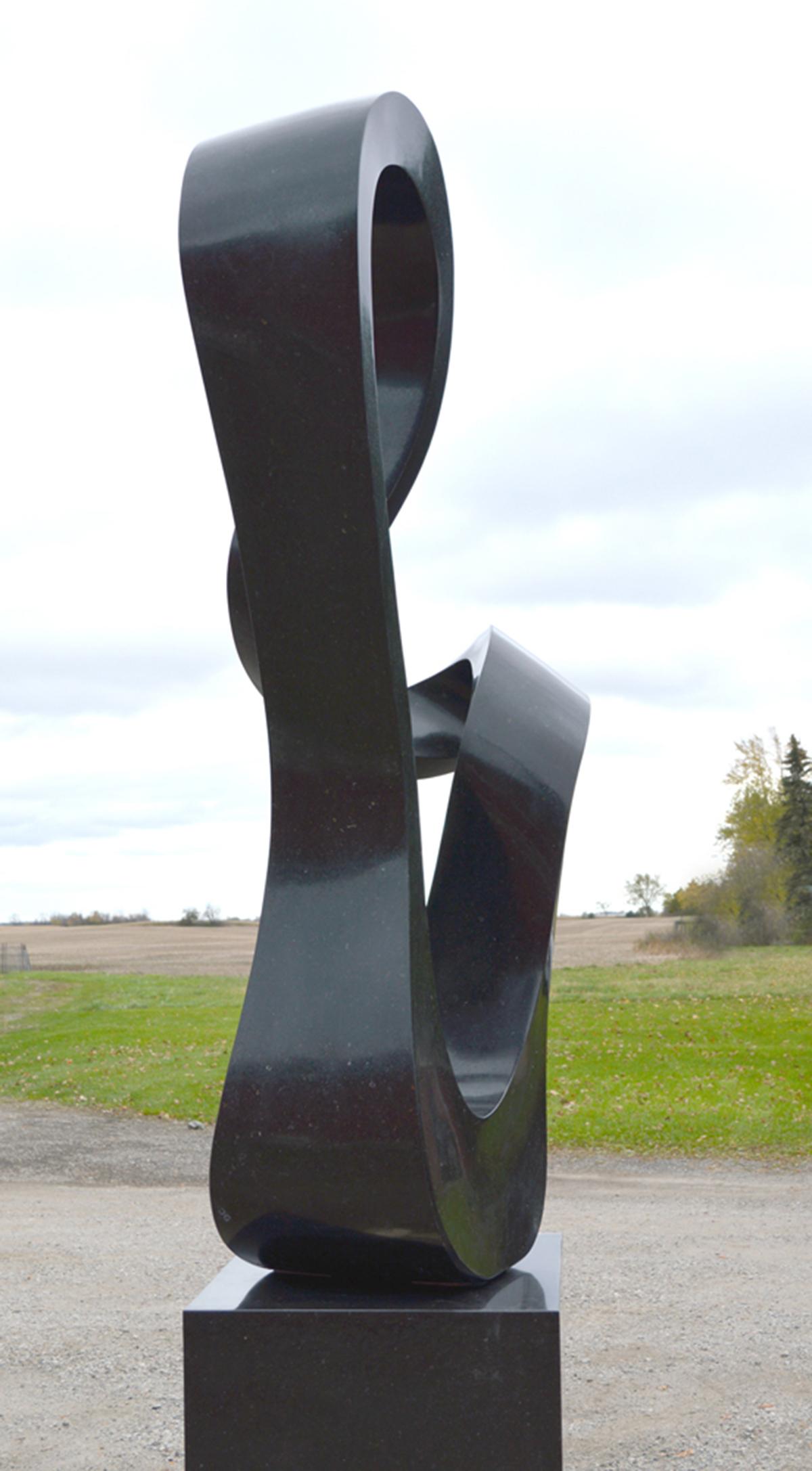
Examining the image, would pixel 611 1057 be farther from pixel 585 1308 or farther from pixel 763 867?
pixel 763 867

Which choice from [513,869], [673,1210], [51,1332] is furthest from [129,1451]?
[673,1210]

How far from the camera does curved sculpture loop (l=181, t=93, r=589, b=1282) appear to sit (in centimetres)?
388

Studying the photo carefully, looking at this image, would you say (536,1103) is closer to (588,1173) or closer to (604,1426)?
(604,1426)

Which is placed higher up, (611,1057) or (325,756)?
(325,756)

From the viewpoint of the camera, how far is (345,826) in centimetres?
416

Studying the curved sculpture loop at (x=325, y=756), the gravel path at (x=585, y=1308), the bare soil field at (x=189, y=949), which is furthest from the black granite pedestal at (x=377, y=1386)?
the bare soil field at (x=189, y=949)

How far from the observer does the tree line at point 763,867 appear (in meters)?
40.0

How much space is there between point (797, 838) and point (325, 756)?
4015 centimetres

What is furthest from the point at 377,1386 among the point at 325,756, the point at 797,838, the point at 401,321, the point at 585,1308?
the point at 797,838

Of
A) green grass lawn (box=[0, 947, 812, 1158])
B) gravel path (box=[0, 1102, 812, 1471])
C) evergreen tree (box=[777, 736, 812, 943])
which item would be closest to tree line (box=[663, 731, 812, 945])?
evergreen tree (box=[777, 736, 812, 943])

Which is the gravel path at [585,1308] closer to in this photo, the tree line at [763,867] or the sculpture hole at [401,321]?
the sculpture hole at [401,321]

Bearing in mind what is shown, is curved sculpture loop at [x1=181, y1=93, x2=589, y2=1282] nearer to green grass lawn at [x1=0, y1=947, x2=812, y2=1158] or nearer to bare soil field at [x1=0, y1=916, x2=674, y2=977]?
green grass lawn at [x1=0, y1=947, x2=812, y2=1158]

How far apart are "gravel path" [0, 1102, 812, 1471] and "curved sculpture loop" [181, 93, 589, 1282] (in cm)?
228

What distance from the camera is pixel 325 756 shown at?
414cm
